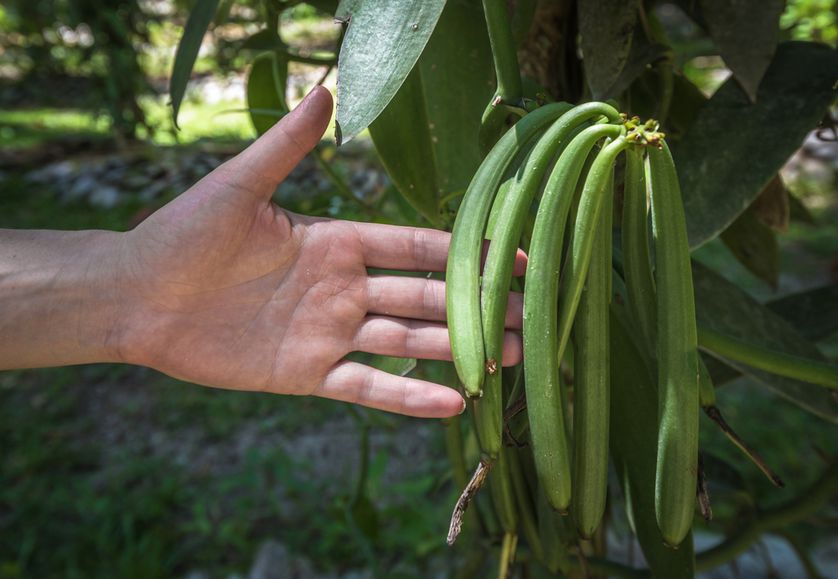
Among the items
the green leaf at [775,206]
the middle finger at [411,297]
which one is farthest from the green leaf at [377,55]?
the green leaf at [775,206]

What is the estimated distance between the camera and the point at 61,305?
82 centimetres

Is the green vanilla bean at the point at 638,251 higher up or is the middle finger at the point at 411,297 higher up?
the green vanilla bean at the point at 638,251

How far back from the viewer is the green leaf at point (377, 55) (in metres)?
0.58

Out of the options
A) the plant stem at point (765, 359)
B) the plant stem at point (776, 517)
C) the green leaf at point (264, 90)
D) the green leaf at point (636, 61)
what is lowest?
the plant stem at point (776, 517)

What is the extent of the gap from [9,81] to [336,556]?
4.91 metres

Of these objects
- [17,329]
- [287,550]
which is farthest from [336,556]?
[17,329]

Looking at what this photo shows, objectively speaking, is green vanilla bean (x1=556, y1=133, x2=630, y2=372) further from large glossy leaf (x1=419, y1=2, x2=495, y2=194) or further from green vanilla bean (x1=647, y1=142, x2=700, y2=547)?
large glossy leaf (x1=419, y1=2, x2=495, y2=194)

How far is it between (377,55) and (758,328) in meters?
0.48

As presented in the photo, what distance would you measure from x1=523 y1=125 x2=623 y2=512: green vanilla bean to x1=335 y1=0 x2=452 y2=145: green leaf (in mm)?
131

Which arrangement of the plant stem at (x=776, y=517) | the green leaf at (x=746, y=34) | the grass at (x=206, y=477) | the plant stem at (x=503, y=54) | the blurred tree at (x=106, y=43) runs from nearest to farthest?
the plant stem at (x=503, y=54), the green leaf at (x=746, y=34), the plant stem at (x=776, y=517), the grass at (x=206, y=477), the blurred tree at (x=106, y=43)

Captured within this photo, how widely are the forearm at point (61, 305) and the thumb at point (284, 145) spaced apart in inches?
6.7

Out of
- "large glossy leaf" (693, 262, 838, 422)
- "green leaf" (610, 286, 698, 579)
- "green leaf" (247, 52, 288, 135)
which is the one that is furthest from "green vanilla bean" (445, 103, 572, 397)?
"green leaf" (247, 52, 288, 135)

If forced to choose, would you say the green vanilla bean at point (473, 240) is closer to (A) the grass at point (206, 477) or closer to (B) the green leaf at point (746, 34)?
(B) the green leaf at point (746, 34)

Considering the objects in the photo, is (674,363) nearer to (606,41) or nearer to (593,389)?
(593,389)
